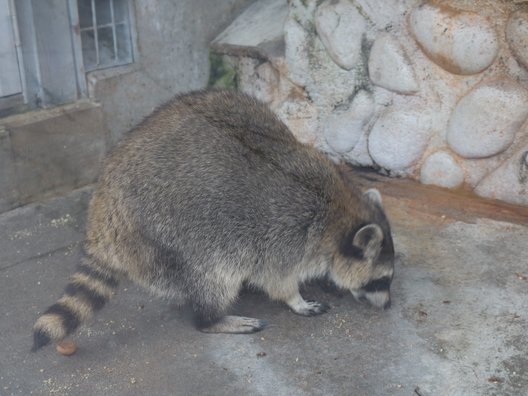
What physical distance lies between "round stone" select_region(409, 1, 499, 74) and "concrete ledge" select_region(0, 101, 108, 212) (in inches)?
76.8

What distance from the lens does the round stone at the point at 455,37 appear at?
14.1 feet

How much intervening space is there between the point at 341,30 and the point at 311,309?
177cm

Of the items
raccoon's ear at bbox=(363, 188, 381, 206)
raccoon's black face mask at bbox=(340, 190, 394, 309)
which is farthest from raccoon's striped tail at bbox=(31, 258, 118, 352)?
raccoon's ear at bbox=(363, 188, 381, 206)

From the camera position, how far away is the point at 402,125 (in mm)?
4742

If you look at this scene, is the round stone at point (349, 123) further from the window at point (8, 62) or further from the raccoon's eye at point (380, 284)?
the window at point (8, 62)

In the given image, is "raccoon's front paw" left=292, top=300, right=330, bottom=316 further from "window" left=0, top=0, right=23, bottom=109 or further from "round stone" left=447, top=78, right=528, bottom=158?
"window" left=0, top=0, right=23, bottom=109

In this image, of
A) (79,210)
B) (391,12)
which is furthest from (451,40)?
(79,210)

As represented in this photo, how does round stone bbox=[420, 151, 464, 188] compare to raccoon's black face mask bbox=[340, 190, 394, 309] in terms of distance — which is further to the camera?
round stone bbox=[420, 151, 464, 188]

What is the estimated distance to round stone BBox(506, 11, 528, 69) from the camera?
4148 mm

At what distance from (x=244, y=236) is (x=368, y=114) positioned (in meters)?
1.59

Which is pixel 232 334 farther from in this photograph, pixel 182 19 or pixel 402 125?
pixel 182 19

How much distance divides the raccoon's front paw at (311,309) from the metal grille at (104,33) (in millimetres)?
2151

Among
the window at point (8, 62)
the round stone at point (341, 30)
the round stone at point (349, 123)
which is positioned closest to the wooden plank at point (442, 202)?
the round stone at point (349, 123)

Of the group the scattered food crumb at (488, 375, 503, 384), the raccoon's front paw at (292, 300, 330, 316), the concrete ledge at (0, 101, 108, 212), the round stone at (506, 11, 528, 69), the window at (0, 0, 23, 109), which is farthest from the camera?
the concrete ledge at (0, 101, 108, 212)
